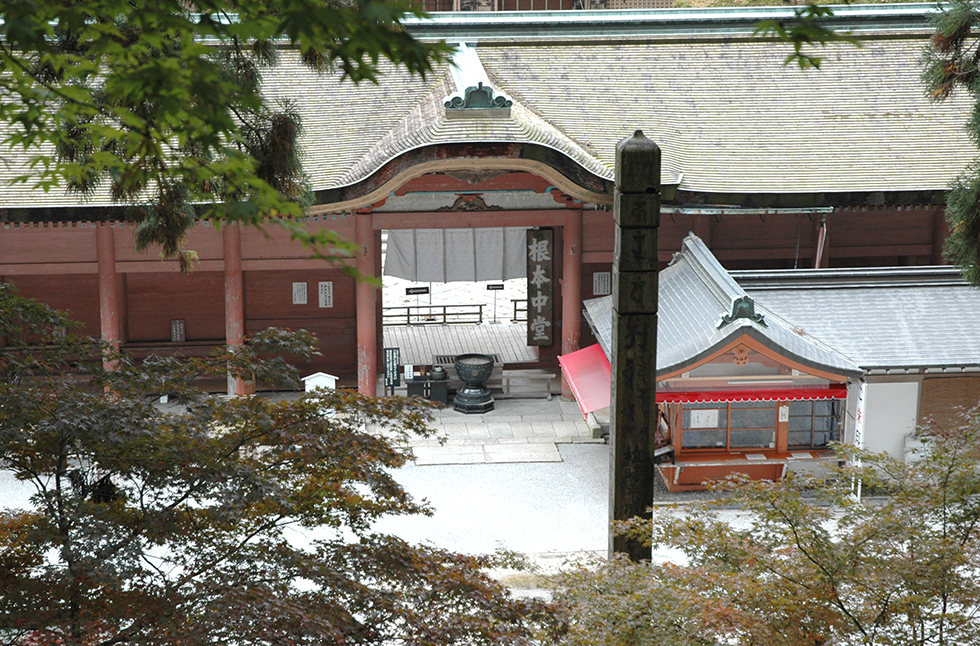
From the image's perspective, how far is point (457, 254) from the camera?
16812 mm

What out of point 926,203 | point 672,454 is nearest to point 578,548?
point 672,454

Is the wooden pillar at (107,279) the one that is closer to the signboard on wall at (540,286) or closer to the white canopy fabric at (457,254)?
the white canopy fabric at (457,254)

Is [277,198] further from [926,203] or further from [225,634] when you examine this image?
[926,203]

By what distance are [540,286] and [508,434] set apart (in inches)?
113

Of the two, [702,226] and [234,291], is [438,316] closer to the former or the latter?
[234,291]

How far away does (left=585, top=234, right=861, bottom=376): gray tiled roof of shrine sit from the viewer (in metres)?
11.7

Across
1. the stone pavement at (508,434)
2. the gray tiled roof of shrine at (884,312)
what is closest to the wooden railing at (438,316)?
the stone pavement at (508,434)

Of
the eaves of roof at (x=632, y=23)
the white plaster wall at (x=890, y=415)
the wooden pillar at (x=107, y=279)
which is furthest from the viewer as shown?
the eaves of roof at (x=632, y=23)

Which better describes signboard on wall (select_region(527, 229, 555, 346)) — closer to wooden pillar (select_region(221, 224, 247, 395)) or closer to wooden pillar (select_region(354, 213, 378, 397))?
wooden pillar (select_region(354, 213, 378, 397))

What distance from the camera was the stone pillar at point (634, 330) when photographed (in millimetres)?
6348

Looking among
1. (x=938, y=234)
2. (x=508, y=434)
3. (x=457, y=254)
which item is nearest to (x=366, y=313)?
(x=457, y=254)

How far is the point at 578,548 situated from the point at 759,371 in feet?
10.4

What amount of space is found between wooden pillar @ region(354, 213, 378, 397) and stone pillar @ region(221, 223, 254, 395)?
1.68m

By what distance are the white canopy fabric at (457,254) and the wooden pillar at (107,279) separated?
4.33 meters
